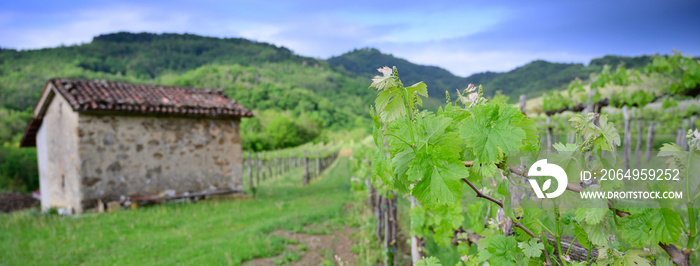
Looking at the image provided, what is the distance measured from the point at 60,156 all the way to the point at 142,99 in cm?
277

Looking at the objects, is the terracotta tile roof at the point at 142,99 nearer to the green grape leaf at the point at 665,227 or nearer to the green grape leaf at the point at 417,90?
the green grape leaf at the point at 417,90

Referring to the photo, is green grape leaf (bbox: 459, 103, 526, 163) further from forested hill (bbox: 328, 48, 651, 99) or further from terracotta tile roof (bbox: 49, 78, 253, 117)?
terracotta tile roof (bbox: 49, 78, 253, 117)

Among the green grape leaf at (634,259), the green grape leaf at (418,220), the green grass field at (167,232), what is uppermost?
the green grape leaf at (634,259)

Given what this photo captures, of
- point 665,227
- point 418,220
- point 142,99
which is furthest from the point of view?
point 142,99

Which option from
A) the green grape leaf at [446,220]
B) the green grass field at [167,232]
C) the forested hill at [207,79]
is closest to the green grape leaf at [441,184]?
the green grape leaf at [446,220]

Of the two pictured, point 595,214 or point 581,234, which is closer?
point 595,214

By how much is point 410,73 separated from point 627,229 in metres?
0.90

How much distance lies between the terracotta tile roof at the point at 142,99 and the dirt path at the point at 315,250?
5467 mm

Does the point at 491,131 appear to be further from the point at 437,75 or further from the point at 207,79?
the point at 207,79

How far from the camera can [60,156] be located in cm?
1022

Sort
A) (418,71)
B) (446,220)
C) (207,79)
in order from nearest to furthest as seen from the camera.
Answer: (418,71) < (446,220) < (207,79)

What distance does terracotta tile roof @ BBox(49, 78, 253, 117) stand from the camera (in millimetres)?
9289

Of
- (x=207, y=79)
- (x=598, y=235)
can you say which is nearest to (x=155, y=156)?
(x=598, y=235)

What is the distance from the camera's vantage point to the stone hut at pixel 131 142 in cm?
935
